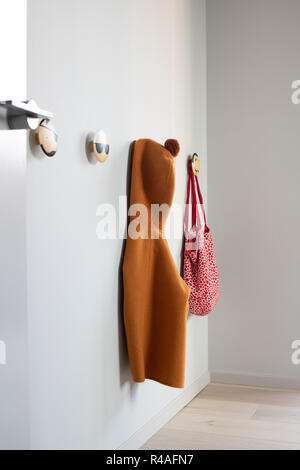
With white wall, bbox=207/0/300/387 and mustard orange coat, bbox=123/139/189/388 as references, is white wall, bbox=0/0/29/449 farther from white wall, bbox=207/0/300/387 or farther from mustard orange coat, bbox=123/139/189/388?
white wall, bbox=207/0/300/387

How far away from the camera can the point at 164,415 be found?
1937 mm

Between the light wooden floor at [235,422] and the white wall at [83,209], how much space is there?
0.38 ft

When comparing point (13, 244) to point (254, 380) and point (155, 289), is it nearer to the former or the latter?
point (155, 289)

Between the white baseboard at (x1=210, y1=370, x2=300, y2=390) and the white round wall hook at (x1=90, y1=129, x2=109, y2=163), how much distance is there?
4.79 feet

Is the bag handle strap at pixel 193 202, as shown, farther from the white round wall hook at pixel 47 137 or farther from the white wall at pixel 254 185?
the white round wall hook at pixel 47 137

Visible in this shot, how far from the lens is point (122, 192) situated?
1621mm

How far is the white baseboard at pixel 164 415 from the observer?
168 cm

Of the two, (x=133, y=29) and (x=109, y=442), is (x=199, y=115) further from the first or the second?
(x=109, y=442)

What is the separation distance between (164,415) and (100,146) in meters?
1.06

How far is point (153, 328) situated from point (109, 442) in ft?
1.21

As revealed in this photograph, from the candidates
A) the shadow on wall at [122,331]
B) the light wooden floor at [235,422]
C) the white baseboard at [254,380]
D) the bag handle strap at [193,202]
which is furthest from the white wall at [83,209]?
the white baseboard at [254,380]

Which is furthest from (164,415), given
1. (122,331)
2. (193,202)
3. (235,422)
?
(193,202)
